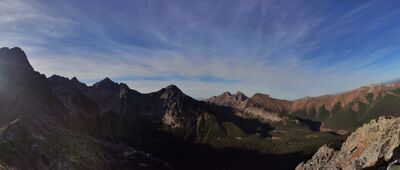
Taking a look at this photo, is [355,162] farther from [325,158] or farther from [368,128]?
[325,158]

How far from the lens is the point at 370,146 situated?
11319 centimetres

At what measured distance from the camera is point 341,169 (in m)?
123

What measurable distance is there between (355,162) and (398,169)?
41766mm

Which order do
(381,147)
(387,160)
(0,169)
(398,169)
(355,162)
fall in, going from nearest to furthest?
(398,169), (387,160), (381,147), (355,162), (0,169)

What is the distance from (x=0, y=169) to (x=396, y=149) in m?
171

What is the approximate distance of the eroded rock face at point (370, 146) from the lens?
9666 centimetres

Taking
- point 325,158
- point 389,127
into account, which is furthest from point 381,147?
point 325,158

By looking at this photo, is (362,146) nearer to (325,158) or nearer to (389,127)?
(389,127)

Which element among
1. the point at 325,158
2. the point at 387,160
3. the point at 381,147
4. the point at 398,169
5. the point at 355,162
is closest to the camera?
the point at 398,169

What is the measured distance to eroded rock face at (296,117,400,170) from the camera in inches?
3806

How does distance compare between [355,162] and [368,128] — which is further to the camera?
[368,128]

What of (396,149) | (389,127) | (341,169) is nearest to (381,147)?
(396,149)

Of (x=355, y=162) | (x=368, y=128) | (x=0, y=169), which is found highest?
(x=368, y=128)

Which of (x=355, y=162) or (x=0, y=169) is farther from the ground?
(x=355, y=162)
